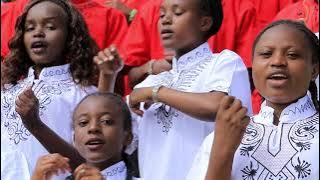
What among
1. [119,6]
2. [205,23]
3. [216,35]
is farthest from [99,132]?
[119,6]

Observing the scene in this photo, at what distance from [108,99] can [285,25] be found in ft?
2.90

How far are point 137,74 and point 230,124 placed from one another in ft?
5.96

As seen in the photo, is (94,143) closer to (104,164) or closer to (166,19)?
(104,164)

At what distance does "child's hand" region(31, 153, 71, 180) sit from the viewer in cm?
303

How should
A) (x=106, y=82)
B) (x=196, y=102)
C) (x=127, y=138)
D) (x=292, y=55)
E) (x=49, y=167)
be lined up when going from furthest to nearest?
(x=106, y=82) < (x=127, y=138) < (x=196, y=102) < (x=49, y=167) < (x=292, y=55)

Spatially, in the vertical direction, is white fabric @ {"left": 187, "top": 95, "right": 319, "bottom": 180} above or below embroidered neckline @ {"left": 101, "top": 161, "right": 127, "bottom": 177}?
above

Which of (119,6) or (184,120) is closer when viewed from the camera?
(184,120)

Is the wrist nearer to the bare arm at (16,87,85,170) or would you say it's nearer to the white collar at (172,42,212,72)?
the white collar at (172,42,212,72)

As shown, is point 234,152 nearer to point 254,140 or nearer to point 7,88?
point 254,140

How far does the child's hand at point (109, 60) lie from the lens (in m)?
3.50

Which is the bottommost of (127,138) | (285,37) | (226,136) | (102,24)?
(127,138)

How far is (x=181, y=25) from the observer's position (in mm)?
3566

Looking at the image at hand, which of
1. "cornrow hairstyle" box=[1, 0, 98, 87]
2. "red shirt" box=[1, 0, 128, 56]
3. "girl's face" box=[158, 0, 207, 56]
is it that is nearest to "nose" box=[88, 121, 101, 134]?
"girl's face" box=[158, 0, 207, 56]

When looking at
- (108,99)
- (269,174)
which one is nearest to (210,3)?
(108,99)
